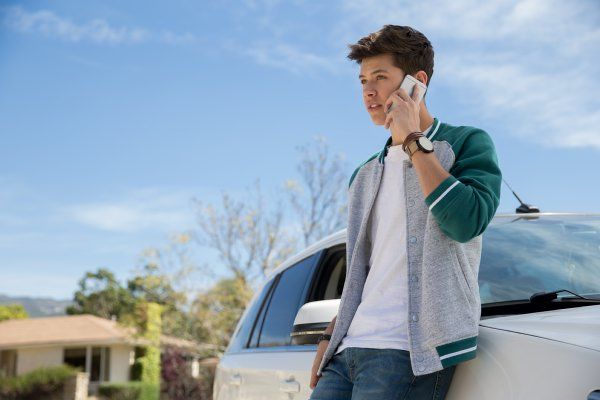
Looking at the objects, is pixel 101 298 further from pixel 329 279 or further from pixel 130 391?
pixel 329 279

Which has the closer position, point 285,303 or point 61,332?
point 285,303

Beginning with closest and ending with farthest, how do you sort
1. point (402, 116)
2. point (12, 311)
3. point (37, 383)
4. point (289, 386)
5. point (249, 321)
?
point (402, 116) < point (289, 386) < point (249, 321) < point (37, 383) < point (12, 311)

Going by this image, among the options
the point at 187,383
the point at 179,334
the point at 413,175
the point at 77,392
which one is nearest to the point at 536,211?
the point at 413,175

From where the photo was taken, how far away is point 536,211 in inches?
143

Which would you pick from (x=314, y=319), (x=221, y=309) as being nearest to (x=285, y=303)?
(x=314, y=319)

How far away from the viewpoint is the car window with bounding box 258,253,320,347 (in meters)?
4.12

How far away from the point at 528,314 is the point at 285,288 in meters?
2.12

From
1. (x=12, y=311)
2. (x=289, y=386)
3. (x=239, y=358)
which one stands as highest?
(x=12, y=311)

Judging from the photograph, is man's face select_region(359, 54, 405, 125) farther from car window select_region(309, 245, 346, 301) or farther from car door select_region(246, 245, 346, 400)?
car window select_region(309, 245, 346, 301)

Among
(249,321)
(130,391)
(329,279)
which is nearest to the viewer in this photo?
(329,279)

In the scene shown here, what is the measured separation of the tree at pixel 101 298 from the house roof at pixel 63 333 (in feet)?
42.4

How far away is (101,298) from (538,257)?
60133 mm

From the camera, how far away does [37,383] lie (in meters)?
36.3

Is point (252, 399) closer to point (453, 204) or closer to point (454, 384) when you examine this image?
point (454, 384)
